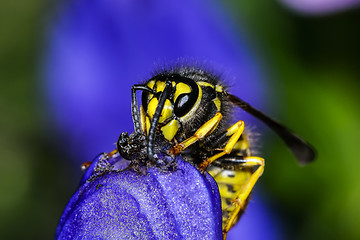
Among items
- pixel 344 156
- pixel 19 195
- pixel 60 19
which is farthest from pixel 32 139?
pixel 344 156

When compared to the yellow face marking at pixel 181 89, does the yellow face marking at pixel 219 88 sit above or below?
below

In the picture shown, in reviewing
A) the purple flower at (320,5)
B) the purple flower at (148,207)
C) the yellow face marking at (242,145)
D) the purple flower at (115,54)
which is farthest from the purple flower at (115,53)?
the purple flower at (148,207)

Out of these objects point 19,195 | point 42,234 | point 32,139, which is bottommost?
point 42,234

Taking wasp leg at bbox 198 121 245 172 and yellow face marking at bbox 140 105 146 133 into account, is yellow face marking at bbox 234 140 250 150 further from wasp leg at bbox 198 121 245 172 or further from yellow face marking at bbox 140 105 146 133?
yellow face marking at bbox 140 105 146 133

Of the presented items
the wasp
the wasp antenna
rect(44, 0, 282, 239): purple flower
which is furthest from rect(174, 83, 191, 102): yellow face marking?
rect(44, 0, 282, 239): purple flower

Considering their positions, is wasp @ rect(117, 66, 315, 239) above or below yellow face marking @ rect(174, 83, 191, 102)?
below

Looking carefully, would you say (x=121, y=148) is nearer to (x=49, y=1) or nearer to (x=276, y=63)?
(x=276, y=63)

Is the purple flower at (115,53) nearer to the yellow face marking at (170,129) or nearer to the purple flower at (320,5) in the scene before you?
the purple flower at (320,5)
